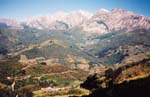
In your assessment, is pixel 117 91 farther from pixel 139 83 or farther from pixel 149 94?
pixel 149 94

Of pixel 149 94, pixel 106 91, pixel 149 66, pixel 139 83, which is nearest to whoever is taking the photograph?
pixel 149 94

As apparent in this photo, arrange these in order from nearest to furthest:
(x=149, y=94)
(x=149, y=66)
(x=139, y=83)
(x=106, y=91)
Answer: (x=149, y=94) → (x=139, y=83) → (x=106, y=91) → (x=149, y=66)

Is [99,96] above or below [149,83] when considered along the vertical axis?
below

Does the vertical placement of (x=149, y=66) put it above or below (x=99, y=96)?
above

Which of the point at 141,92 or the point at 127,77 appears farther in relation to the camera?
the point at 127,77

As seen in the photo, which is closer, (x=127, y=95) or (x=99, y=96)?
(x=127, y=95)

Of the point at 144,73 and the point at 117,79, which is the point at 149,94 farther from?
the point at 117,79

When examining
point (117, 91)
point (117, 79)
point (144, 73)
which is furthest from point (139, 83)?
point (117, 79)

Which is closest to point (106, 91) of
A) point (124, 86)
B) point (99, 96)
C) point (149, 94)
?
point (99, 96)

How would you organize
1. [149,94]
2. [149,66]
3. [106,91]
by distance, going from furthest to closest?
[149,66] < [106,91] < [149,94]
